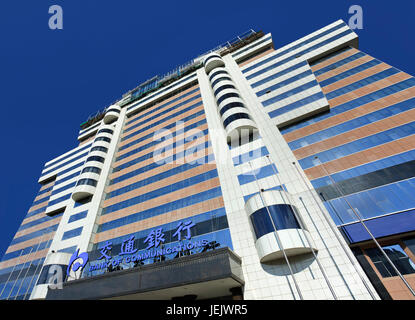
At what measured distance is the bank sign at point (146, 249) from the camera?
2777 centimetres

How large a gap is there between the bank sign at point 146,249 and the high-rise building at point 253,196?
18 centimetres

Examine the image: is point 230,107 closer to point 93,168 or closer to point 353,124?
point 353,124

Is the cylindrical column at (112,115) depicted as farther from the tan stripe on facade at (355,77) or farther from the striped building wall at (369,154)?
the tan stripe on facade at (355,77)

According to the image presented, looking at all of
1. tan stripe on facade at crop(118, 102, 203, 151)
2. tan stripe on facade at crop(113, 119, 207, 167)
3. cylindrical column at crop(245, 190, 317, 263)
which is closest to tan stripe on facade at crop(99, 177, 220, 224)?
cylindrical column at crop(245, 190, 317, 263)

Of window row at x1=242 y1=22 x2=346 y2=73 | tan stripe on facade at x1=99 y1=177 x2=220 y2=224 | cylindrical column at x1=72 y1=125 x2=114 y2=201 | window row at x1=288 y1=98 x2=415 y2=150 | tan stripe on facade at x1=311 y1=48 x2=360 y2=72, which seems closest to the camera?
window row at x1=288 y1=98 x2=415 y2=150

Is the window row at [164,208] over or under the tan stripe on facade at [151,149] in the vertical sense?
under

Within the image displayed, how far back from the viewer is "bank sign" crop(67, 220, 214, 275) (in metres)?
27.8

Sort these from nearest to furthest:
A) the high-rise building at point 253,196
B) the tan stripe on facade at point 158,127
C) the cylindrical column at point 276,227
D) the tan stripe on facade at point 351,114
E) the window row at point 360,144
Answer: the high-rise building at point 253,196 → the cylindrical column at point 276,227 → the window row at point 360,144 → the tan stripe on facade at point 351,114 → the tan stripe on facade at point 158,127

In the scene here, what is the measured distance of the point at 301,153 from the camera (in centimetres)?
3105

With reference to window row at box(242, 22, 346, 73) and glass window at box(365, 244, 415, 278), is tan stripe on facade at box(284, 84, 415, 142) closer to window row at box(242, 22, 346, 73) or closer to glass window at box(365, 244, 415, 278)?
glass window at box(365, 244, 415, 278)

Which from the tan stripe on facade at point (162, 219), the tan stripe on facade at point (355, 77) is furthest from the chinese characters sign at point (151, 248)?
the tan stripe on facade at point (355, 77)

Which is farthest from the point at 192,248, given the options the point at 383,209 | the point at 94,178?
the point at 94,178

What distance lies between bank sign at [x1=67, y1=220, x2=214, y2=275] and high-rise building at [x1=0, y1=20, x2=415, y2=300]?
182 millimetres

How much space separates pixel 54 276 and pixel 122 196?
15.1 meters
